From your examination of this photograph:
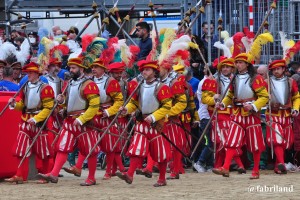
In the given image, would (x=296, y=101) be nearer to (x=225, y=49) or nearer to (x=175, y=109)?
(x=225, y=49)

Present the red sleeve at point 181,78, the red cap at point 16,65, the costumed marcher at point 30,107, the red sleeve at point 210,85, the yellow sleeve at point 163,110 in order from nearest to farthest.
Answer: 1. the yellow sleeve at point 163,110
2. the costumed marcher at point 30,107
3. the red sleeve at point 181,78
4. the red sleeve at point 210,85
5. the red cap at point 16,65

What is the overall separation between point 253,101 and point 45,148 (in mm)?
3048

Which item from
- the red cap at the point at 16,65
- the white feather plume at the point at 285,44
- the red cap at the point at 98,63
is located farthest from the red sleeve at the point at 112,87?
the white feather plume at the point at 285,44

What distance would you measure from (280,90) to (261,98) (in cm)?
166

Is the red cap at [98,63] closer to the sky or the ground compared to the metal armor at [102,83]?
closer to the sky

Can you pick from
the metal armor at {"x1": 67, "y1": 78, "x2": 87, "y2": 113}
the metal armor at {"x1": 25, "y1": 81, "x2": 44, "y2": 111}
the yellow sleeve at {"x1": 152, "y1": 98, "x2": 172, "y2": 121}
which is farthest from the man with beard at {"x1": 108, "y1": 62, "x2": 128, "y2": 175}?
the yellow sleeve at {"x1": 152, "y1": 98, "x2": 172, "y2": 121}

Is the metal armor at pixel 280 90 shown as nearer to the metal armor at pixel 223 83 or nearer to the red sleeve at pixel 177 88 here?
the metal armor at pixel 223 83

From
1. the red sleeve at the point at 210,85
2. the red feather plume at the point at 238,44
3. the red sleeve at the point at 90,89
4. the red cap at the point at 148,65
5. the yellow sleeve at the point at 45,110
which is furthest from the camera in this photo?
the red sleeve at the point at 210,85

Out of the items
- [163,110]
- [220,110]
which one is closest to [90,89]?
[163,110]

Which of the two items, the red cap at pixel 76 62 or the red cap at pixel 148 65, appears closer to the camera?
the red cap at pixel 148 65

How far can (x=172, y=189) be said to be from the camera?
14508 mm

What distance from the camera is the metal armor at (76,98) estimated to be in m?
15.4

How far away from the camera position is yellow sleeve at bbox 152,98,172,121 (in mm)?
14674

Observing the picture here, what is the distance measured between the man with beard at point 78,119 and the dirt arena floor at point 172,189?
316mm
